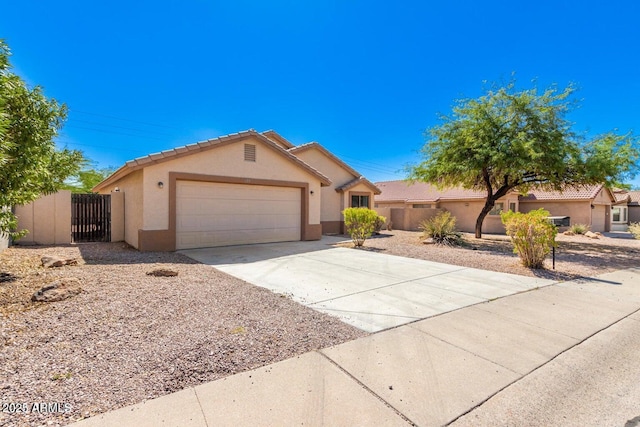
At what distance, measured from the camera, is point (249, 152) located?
11914 mm

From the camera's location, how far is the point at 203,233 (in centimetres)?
1106

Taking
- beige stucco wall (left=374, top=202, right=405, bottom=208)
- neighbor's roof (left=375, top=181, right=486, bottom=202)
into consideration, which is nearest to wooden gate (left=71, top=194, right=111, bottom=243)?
neighbor's roof (left=375, top=181, right=486, bottom=202)

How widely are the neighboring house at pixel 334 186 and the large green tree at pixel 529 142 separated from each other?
21.5 ft

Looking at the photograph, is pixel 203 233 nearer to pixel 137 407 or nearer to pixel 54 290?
pixel 54 290

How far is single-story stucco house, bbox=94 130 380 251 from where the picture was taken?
32.7 feet

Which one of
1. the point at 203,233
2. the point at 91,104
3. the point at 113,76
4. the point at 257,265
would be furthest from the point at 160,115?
the point at 257,265

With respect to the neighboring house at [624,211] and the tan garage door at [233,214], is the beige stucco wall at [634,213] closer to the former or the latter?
the neighboring house at [624,211]

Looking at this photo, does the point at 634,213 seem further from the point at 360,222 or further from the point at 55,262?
the point at 55,262

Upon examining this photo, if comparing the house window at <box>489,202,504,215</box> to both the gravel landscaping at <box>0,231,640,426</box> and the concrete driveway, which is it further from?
the gravel landscaping at <box>0,231,640,426</box>

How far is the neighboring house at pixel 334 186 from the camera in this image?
18.8m

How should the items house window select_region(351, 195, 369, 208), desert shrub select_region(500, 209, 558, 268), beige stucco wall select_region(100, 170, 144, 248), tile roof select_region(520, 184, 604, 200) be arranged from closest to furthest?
1. desert shrub select_region(500, 209, 558, 268)
2. beige stucco wall select_region(100, 170, 144, 248)
3. house window select_region(351, 195, 369, 208)
4. tile roof select_region(520, 184, 604, 200)

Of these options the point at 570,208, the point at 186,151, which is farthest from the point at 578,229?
the point at 186,151

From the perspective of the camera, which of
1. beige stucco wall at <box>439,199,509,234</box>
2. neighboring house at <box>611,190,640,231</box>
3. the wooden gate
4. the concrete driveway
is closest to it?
the concrete driveway

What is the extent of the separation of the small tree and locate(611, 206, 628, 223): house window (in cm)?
3216
